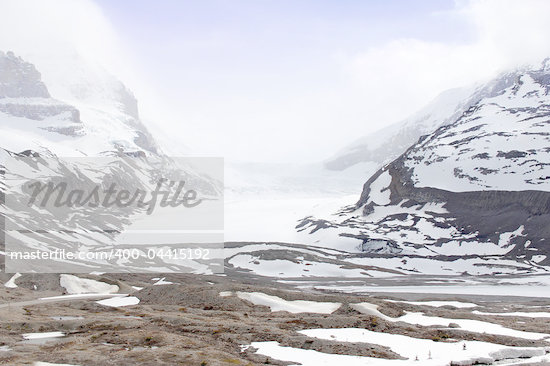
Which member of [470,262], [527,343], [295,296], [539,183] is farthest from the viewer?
[539,183]

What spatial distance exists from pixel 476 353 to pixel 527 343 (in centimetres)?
775

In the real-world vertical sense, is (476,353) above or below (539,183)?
below

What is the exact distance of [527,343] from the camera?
38656mm

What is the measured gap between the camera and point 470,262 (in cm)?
16625

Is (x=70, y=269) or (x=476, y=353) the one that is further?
(x=70, y=269)

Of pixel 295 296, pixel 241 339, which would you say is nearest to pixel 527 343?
pixel 241 339

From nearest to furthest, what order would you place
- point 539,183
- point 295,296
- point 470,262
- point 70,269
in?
point 295,296 → point 70,269 → point 470,262 → point 539,183

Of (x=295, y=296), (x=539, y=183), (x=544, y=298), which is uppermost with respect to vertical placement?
(x=539, y=183)

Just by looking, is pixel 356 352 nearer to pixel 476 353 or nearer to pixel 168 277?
pixel 476 353

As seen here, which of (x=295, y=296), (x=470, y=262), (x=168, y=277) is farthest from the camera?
(x=470, y=262)

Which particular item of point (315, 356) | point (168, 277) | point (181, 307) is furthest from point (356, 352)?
point (168, 277)

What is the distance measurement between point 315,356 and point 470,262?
14599 centimetres

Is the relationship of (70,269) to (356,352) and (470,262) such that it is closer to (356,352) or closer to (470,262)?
(470,262)

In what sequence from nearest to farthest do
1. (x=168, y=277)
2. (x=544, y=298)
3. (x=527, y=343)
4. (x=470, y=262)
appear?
(x=527, y=343) → (x=544, y=298) → (x=168, y=277) → (x=470, y=262)
